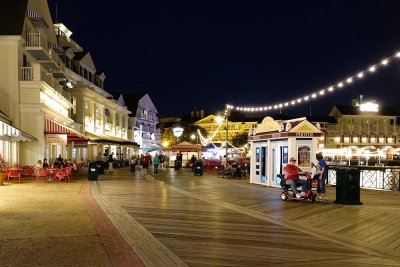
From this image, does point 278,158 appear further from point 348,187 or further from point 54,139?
point 54,139

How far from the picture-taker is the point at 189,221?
11.0 m

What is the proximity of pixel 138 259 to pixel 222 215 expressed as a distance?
5.25 meters

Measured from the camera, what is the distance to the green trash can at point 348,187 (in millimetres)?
14609

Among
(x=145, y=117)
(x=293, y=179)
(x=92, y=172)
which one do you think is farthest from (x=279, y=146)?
(x=145, y=117)

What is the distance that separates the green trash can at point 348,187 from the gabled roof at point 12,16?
20420 millimetres

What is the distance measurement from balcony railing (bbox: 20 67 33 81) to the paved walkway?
1380 centimetres

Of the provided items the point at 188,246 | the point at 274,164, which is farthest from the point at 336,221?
the point at 274,164

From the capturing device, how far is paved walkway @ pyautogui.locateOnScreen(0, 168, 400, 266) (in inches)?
286

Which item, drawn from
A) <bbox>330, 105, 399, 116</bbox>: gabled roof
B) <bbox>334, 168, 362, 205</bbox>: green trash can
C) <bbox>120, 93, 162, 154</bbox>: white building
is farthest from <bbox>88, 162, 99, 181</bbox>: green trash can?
<bbox>330, 105, 399, 116</bbox>: gabled roof

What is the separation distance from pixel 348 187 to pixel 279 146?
681 centimetres

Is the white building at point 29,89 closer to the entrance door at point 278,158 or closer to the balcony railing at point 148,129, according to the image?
the entrance door at point 278,158

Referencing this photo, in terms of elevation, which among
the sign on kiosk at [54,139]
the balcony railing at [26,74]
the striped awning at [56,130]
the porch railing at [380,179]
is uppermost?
the balcony railing at [26,74]

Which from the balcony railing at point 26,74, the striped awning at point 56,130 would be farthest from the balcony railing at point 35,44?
the striped awning at point 56,130

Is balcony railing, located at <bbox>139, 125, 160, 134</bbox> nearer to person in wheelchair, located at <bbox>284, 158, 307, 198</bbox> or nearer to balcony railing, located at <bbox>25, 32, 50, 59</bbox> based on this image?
balcony railing, located at <bbox>25, 32, 50, 59</bbox>
